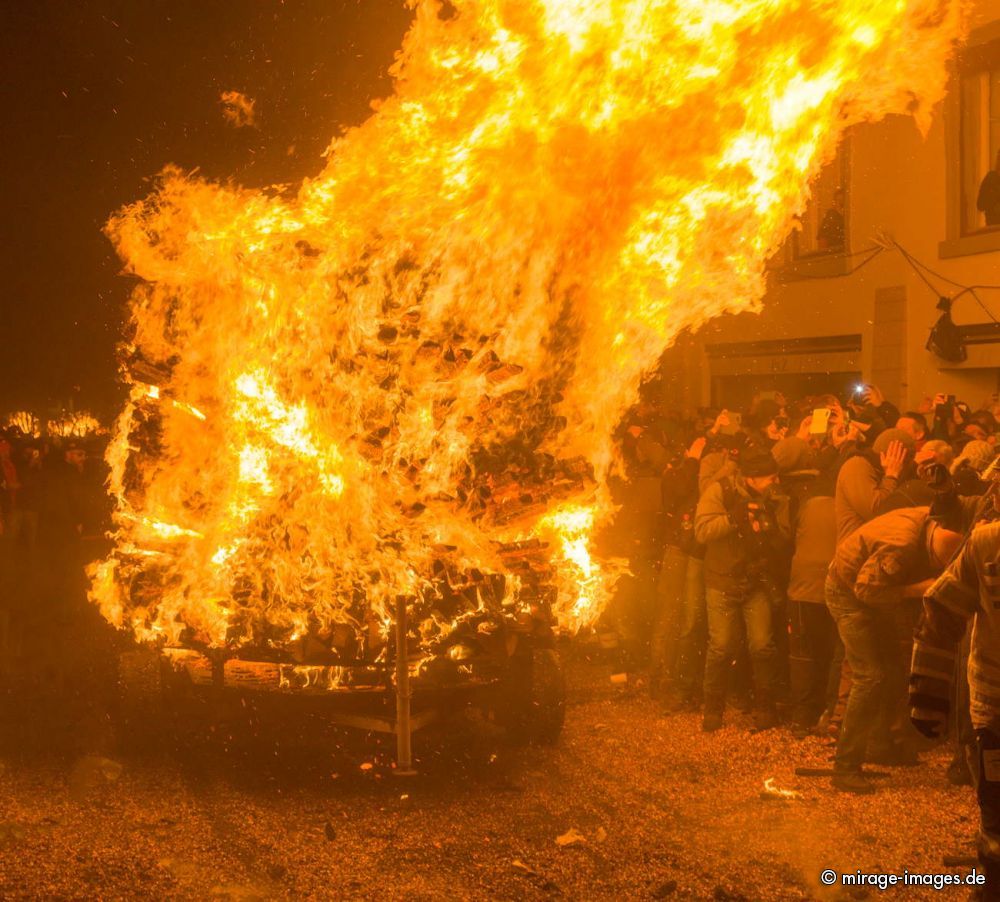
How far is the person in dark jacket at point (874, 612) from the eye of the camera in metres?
5.79

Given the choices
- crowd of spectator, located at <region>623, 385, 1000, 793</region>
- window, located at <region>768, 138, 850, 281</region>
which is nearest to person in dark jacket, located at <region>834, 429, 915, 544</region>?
crowd of spectator, located at <region>623, 385, 1000, 793</region>

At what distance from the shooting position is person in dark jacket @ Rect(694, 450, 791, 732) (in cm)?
745

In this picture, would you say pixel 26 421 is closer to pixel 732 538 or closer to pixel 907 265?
pixel 907 265

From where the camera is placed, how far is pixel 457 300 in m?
7.22

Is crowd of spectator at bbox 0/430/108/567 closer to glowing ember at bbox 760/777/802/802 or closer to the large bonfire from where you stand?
the large bonfire

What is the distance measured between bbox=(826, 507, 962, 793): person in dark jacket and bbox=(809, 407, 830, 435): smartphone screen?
8.03 ft

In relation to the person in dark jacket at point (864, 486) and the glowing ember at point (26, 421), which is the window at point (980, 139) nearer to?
the person in dark jacket at point (864, 486)

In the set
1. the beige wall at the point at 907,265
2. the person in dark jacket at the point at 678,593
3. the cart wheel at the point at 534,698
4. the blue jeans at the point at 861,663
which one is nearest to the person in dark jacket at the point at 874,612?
the blue jeans at the point at 861,663

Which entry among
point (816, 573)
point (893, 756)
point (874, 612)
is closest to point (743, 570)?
point (816, 573)

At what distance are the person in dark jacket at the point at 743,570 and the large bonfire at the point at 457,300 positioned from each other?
93cm

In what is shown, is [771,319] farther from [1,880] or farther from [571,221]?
[1,880]

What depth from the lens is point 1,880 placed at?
476 centimetres

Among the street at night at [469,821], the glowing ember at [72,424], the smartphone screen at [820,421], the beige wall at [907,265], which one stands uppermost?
the glowing ember at [72,424]

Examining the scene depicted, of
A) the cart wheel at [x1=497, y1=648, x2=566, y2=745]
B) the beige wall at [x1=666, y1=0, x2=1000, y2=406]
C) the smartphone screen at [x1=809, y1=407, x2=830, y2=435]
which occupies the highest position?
the beige wall at [x1=666, y1=0, x2=1000, y2=406]
